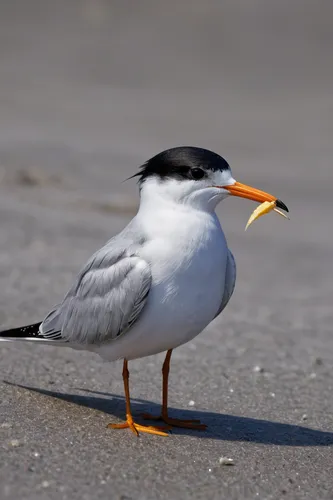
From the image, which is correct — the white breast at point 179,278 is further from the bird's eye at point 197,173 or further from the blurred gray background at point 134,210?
the blurred gray background at point 134,210

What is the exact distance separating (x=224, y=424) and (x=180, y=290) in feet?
2.99

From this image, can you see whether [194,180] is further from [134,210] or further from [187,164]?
[134,210]

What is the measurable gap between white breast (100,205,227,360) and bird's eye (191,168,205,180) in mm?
160

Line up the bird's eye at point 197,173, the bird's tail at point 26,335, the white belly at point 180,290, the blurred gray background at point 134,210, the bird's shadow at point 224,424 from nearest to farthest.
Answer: the blurred gray background at point 134,210 → the white belly at point 180,290 → the bird's eye at point 197,173 → the bird's shadow at point 224,424 → the bird's tail at point 26,335

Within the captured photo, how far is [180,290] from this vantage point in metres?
4.15

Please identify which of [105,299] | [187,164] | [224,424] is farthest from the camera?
[224,424]

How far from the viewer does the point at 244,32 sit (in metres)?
23.2

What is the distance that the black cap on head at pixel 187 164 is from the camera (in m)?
4.28

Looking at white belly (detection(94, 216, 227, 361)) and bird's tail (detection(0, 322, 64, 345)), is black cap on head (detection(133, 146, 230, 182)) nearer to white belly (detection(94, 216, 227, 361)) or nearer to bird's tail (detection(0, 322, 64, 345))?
white belly (detection(94, 216, 227, 361))

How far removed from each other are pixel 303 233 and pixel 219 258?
6370 millimetres

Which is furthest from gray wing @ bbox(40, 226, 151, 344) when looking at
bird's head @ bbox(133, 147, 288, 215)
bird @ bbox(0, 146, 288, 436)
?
bird's head @ bbox(133, 147, 288, 215)

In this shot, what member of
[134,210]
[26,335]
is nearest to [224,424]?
[26,335]

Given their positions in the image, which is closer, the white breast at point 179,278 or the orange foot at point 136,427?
the white breast at point 179,278

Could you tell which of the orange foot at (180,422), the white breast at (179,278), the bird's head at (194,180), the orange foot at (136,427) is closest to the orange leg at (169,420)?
the orange foot at (180,422)
